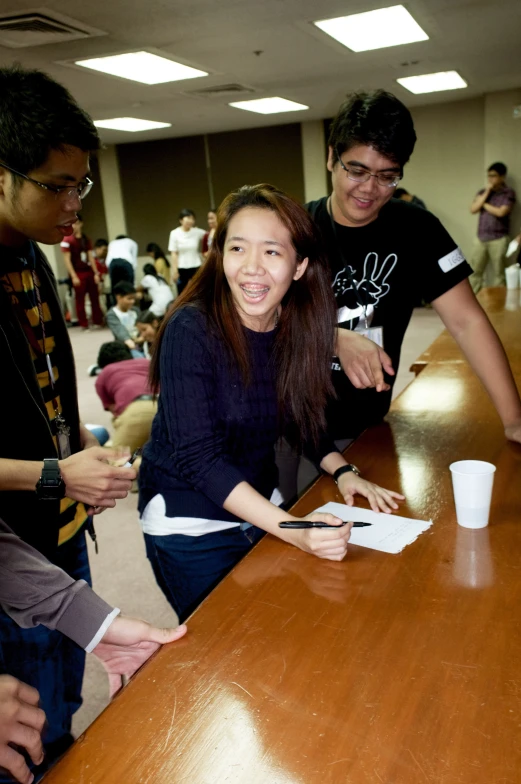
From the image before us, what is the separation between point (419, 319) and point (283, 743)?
833cm

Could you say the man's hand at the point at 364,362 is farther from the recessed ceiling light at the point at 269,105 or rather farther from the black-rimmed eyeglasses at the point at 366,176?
the recessed ceiling light at the point at 269,105

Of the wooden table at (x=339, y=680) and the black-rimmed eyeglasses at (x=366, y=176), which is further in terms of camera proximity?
the black-rimmed eyeglasses at (x=366, y=176)

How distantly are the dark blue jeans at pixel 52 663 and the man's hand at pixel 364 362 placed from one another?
2.52 ft

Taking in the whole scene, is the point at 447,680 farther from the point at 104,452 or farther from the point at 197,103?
the point at 197,103

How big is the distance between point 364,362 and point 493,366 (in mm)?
470

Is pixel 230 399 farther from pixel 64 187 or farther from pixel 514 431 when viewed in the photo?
pixel 514 431

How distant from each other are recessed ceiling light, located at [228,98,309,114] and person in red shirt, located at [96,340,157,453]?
488 cm

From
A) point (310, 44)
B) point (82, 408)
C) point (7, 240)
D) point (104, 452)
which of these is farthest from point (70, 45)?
point (104, 452)

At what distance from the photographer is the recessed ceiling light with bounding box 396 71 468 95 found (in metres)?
7.41

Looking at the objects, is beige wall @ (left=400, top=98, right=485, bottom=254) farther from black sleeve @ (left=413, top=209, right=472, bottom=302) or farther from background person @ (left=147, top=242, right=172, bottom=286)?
black sleeve @ (left=413, top=209, right=472, bottom=302)

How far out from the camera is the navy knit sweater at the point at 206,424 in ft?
4.34

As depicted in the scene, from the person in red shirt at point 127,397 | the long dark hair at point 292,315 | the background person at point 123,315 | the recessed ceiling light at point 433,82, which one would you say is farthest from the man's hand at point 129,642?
the recessed ceiling light at point 433,82

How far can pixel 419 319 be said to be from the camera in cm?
874

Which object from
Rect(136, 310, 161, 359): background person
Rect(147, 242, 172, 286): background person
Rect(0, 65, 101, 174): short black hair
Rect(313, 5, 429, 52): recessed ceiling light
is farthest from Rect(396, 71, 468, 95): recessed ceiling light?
Rect(0, 65, 101, 174): short black hair
